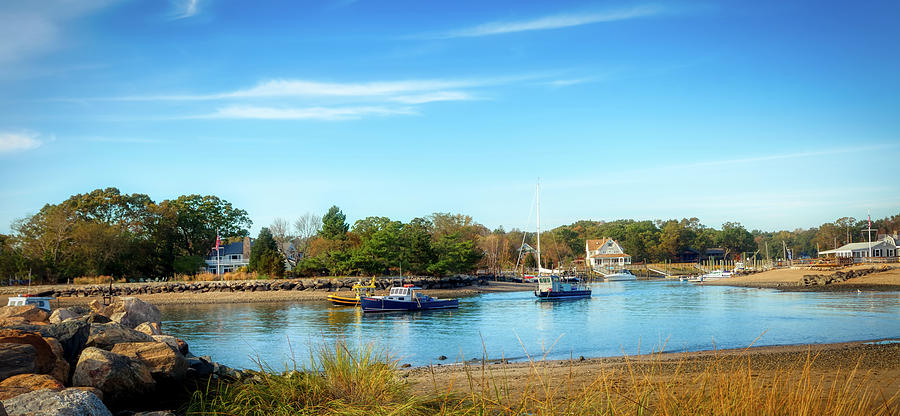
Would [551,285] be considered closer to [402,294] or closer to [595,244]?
[402,294]

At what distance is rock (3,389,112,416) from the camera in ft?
18.5

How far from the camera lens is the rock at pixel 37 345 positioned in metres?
8.16

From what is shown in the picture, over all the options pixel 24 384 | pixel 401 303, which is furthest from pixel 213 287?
pixel 24 384

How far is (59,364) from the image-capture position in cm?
871

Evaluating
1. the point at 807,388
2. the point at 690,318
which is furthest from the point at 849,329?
the point at 807,388

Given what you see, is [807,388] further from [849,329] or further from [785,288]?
[785,288]

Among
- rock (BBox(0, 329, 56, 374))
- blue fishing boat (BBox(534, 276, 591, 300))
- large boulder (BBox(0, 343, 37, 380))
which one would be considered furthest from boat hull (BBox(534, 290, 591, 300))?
large boulder (BBox(0, 343, 37, 380))

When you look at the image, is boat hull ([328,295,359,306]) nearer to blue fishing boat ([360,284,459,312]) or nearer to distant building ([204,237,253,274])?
blue fishing boat ([360,284,459,312])

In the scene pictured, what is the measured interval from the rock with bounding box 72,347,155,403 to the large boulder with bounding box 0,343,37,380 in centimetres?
59

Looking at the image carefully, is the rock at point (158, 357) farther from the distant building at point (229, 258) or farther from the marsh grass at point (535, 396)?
the distant building at point (229, 258)

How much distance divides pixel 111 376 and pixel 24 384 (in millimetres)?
1451

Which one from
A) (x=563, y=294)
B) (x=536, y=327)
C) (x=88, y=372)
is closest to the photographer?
(x=88, y=372)

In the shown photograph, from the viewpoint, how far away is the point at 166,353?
993 cm

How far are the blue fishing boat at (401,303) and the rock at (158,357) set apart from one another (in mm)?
36418
